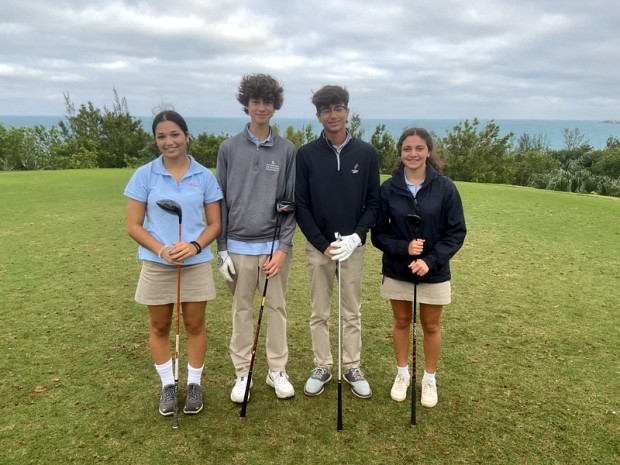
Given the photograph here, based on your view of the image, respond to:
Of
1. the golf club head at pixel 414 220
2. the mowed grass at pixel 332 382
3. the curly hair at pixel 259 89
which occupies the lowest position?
the mowed grass at pixel 332 382

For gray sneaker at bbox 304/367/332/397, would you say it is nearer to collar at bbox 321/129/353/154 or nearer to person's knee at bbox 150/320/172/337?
person's knee at bbox 150/320/172/337

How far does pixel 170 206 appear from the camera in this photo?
2629 mm

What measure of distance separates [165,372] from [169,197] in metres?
1.14

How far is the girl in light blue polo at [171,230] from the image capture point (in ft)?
8.85

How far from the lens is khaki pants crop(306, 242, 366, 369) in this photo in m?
3.14

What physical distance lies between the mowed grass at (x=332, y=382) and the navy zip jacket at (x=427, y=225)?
852 mm

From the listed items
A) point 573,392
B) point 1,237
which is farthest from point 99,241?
point 573,392

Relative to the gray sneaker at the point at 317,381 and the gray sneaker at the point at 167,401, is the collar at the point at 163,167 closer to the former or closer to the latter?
the gray sneaker at the point at 167,401

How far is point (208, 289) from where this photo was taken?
2891mm

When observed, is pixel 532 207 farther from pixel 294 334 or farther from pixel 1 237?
pixel 1 237

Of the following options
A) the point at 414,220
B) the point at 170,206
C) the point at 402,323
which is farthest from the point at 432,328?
the point at 170,206

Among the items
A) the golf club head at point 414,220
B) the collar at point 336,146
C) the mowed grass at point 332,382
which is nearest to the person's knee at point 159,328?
the mowed grass at point 332,382

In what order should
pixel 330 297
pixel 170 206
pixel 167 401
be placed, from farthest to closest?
1. pixel 330 297
2. pixel 167 401
3. pixel 170 206

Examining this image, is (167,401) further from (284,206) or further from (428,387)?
(428,387)
